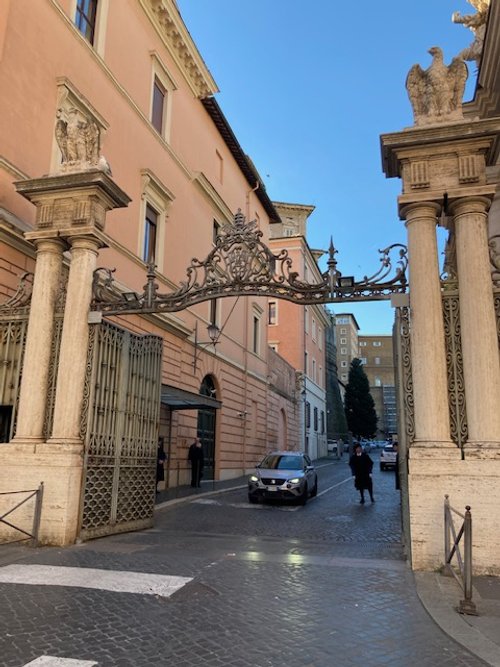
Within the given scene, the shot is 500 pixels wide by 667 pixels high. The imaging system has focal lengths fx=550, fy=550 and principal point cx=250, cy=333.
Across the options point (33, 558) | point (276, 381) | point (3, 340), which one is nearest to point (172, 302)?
→ point (3, 340)

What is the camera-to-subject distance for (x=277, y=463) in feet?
55.4

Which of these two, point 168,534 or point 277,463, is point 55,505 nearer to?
point 168,534

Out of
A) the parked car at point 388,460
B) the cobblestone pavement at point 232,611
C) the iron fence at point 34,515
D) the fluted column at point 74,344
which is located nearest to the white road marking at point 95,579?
the cobblestone pavement at point 232,611

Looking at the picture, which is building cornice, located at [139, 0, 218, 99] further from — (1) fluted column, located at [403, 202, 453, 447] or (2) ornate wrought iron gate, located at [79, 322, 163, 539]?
(1) fluted column, located at [403, 202, 453, 447]

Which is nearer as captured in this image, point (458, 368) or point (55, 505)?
point (458, 368)

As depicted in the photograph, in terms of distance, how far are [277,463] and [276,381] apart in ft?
58.3

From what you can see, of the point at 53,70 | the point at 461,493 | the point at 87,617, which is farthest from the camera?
the point at 53,70

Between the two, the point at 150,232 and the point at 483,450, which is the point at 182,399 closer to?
the point at 150,232

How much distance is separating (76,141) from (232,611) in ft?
26.5

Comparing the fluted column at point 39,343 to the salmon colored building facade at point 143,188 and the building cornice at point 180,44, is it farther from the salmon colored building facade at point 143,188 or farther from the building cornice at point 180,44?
the building cornice at point 180,44

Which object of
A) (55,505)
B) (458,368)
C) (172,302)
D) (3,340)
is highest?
(172,302)

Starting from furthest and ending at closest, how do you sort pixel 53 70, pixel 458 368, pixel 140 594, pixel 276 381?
pixel 276 381 < pixel 53 70 < pixel 458 368 < pixel 140 594

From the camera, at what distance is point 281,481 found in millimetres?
15617

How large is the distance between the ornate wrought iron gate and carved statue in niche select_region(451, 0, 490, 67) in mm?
11026
